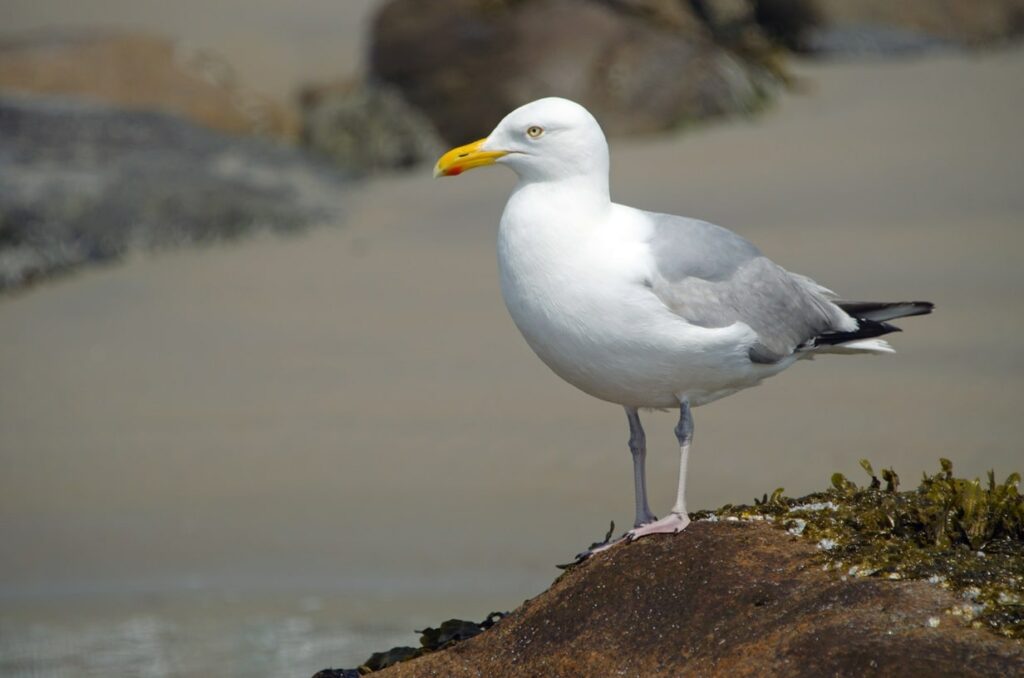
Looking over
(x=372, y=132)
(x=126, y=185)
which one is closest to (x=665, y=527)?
(x=126, y=185)

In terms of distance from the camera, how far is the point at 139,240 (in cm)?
1426

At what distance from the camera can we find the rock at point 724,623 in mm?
4379

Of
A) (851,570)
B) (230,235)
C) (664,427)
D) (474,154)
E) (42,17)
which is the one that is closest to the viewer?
(851,570)

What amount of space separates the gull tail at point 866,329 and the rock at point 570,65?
8950 mm

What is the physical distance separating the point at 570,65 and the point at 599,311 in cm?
1025

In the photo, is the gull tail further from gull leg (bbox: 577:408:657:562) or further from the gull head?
the gull head

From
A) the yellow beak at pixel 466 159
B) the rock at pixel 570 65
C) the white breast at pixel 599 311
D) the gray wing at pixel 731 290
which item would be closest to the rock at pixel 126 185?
the rock at pixel 570 65

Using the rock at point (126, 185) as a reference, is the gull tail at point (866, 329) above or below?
below

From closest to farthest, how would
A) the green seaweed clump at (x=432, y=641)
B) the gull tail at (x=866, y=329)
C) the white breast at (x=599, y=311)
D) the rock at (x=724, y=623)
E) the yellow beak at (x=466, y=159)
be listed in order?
1. the rock at (x=724, y=623)
2. the white breast at (x=599, y=311)
3. the yellow beak at (x=466, y=159)
4. the green seaweed clump at (x=432, y=641)
5. the gull tail at (x=866, y=329)

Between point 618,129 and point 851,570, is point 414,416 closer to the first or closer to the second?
point 618,129

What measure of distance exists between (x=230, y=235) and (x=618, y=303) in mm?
9599

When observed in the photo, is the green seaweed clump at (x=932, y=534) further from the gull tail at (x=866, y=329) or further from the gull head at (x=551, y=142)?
the gull head at (x=551, y=142)

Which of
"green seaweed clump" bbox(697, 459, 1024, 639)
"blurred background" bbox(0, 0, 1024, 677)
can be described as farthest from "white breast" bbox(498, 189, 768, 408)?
"blurred background" bbox(0, 0, 1024, 677)

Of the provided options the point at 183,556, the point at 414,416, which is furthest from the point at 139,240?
the point at 183,556
